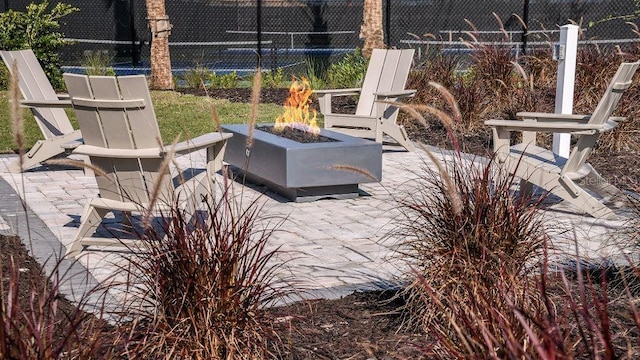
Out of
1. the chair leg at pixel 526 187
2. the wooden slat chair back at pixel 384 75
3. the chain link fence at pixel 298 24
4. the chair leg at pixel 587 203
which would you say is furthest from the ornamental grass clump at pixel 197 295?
the chain link fence at pixel 298 24

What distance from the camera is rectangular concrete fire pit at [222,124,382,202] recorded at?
23.9 ft

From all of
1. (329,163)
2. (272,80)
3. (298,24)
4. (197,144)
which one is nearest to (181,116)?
(272,80)

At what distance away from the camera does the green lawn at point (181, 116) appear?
1090 cm

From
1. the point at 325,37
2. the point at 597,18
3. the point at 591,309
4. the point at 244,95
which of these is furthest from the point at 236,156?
the point at 597,18

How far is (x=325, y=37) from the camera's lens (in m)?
24.2

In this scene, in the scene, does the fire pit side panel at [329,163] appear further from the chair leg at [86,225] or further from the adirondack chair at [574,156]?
the chair leg at [86,225]

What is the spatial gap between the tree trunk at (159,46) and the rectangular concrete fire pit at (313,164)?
832cm

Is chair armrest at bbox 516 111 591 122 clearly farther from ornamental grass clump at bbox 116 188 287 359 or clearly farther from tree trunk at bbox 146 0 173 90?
tree trunk at bbox 146 0 173 90

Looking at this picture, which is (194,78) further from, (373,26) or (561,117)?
(561,117)

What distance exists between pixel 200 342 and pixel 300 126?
15.8ft

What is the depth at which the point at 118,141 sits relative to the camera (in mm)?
5555

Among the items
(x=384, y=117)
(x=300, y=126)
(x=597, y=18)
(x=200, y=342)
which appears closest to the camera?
(x=200, y=342)

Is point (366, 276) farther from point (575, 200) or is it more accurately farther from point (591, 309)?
point (575, 200)

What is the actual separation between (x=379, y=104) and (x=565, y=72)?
2.25 m
